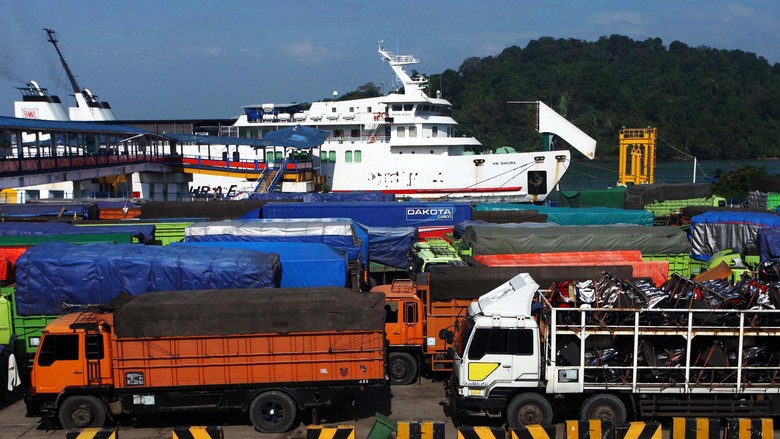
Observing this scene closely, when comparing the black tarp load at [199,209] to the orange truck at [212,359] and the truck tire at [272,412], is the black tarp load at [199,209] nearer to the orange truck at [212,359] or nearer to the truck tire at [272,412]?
the orange truck at [212,359]

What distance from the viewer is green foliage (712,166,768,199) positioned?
34.4 metres

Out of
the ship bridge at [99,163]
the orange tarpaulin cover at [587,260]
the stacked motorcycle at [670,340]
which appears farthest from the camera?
the ship bridge at [99,163]

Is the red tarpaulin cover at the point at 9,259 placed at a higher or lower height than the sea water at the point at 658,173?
lower

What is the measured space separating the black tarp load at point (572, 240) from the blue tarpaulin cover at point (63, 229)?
8671 mm

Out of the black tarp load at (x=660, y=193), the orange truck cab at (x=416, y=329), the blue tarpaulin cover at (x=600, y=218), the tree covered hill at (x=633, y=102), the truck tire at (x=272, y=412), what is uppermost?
the tree covered hill at (x=633, y=102)

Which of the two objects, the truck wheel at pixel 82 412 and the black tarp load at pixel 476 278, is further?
the black tarp load at pixel 476 278

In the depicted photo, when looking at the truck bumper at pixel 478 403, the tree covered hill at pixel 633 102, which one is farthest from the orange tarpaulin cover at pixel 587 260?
the tree covered hill at pixel 633 102

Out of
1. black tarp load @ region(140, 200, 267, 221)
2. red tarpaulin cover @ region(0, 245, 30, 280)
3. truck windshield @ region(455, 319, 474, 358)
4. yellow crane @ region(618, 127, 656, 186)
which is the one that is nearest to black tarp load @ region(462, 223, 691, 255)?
truck windshield @ region(455, 319, 474, 358)

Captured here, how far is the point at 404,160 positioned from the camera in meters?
37.9

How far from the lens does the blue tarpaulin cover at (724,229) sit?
1947 centimetres

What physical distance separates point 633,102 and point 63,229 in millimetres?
114515

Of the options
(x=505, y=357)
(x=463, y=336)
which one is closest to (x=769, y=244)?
(x=505, y=357)

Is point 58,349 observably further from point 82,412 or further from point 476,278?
point 476,278

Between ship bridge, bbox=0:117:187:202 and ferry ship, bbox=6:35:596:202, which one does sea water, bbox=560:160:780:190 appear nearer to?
ferry ship, bbox=6:35:596:202
